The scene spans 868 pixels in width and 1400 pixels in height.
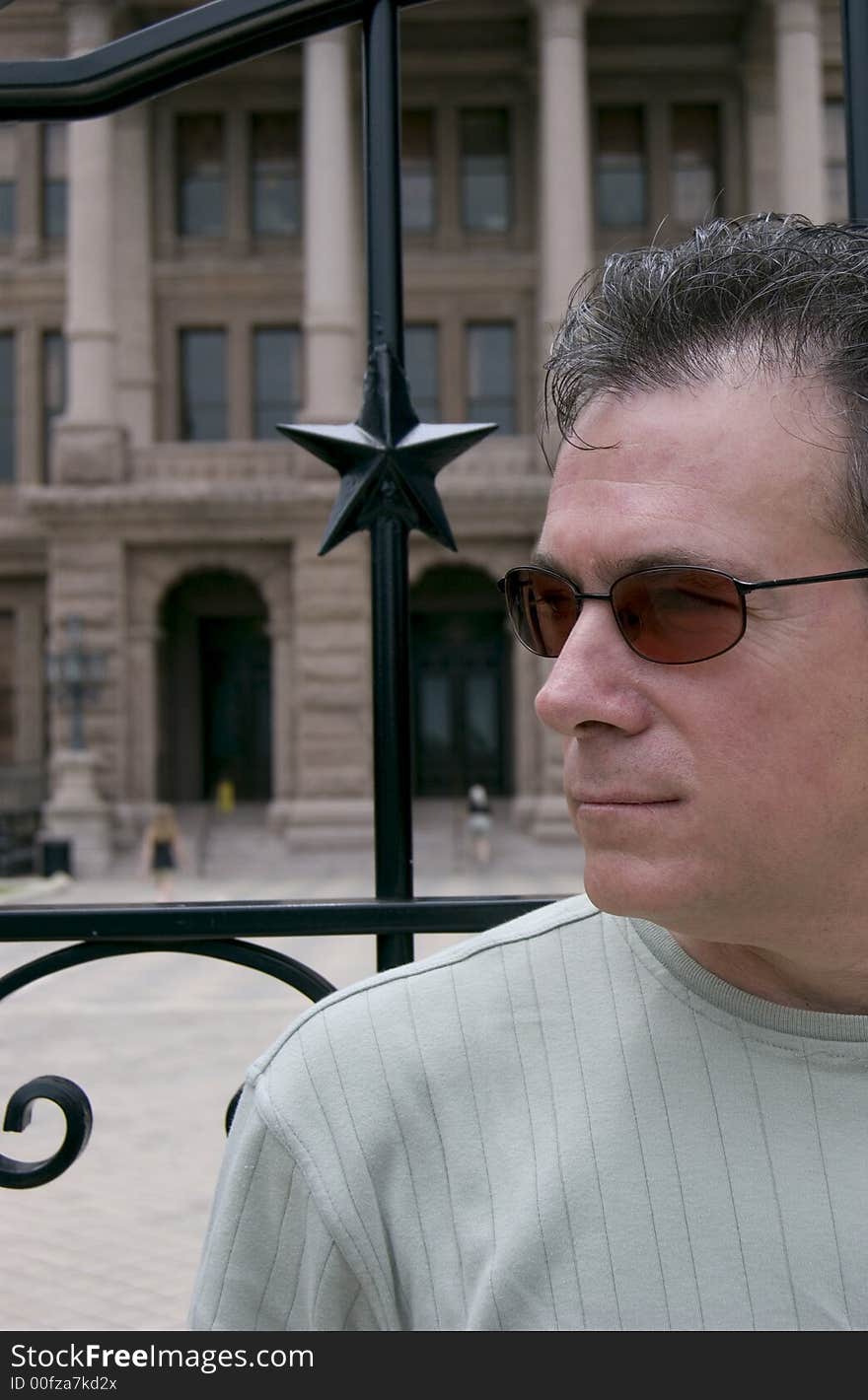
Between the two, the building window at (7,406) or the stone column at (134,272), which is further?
the building window at (7,406)

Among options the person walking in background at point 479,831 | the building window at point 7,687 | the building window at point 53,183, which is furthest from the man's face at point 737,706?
the building window at point 53,183

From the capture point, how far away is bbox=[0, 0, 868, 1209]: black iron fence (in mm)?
1747

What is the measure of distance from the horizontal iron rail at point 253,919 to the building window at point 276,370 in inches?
1198

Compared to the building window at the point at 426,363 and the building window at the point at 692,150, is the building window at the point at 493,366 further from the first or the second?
the building window at the point at 692,150

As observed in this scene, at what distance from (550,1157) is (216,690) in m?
31.6

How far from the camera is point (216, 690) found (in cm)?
3241

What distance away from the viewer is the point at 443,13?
99.5 feet

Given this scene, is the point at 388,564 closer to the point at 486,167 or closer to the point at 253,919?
the point at 253,919

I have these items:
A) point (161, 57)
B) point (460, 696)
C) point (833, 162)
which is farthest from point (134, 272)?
point (161, 57)

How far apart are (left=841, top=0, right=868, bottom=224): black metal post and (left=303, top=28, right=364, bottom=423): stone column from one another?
26.8m

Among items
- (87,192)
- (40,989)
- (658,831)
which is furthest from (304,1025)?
(87,192)

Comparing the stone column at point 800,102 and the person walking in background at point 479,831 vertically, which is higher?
the stone column at point 800,102

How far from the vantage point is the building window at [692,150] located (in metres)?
31.7

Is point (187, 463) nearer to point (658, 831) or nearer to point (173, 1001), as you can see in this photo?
point (173, 1001)
